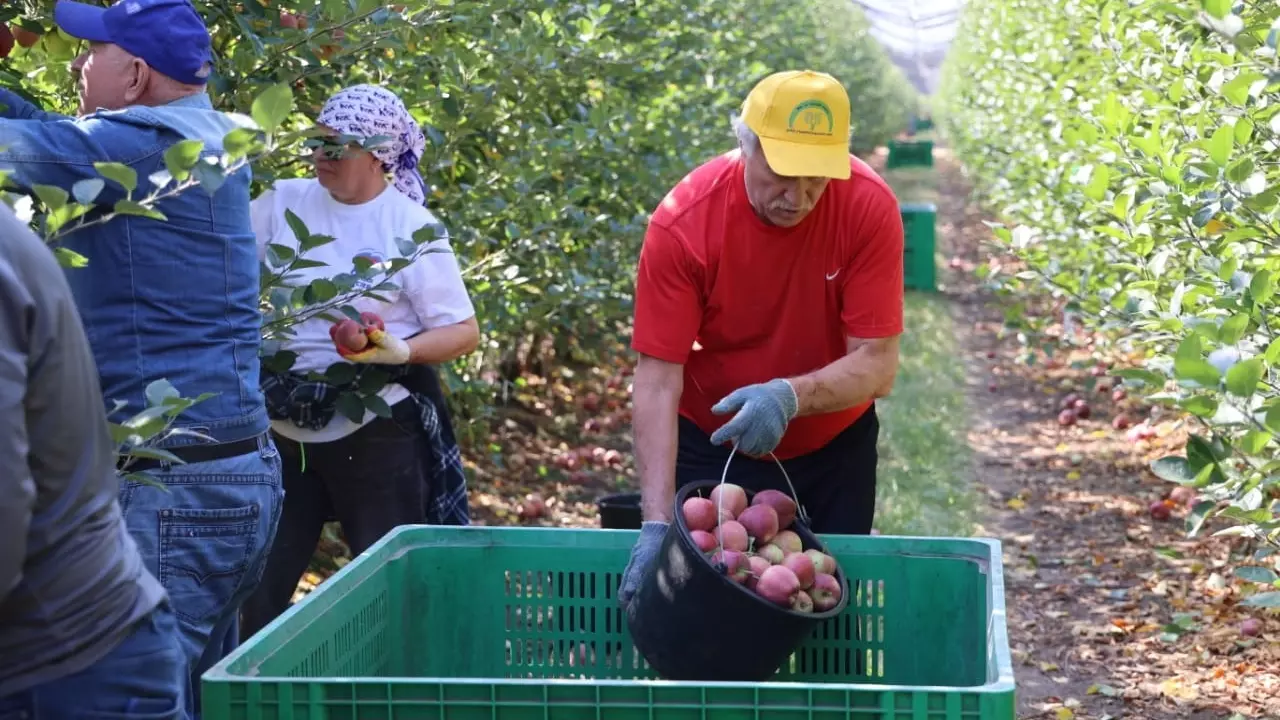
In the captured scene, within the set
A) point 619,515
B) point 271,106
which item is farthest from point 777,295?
point 619,515

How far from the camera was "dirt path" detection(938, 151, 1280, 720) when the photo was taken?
436 centimetres

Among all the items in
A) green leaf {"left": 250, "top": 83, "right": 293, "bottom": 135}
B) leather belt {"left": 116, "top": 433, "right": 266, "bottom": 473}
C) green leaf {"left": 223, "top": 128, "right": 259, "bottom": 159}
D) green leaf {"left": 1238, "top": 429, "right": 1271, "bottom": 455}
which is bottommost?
leather belt {"left": 116, "top": 433, "right": 266, "bottom": 473}

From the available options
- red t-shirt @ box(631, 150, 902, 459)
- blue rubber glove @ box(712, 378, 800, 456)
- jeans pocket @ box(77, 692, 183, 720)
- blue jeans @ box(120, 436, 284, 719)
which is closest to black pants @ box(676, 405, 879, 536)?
red t-shirt @ box(631, 150, 902, 459)

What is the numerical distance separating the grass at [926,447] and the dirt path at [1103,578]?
12 cm

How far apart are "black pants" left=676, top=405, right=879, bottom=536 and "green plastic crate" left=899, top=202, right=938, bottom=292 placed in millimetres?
10568

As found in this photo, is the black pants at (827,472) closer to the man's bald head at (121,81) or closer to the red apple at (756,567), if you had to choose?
the red apple at (756,567)

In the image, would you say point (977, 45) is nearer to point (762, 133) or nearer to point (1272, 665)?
point (1272, 665)

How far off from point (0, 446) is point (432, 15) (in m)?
2.08

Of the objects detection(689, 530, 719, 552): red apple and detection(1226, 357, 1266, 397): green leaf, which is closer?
detection(1226, 357, 1266, 397): green leaf

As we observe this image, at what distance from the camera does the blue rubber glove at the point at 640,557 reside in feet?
8.25

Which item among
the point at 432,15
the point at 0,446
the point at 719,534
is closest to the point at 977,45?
the point at 432,15

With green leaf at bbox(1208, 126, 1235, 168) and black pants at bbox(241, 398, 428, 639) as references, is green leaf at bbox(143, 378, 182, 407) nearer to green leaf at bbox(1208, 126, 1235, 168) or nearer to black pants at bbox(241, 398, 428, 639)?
black pants at bbox(241, 398, 428, 639)

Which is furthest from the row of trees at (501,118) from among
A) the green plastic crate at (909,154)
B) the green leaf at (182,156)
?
the green plastic crate at (909,154)

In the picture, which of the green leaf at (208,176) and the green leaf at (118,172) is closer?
the green leaf at (118,172)
